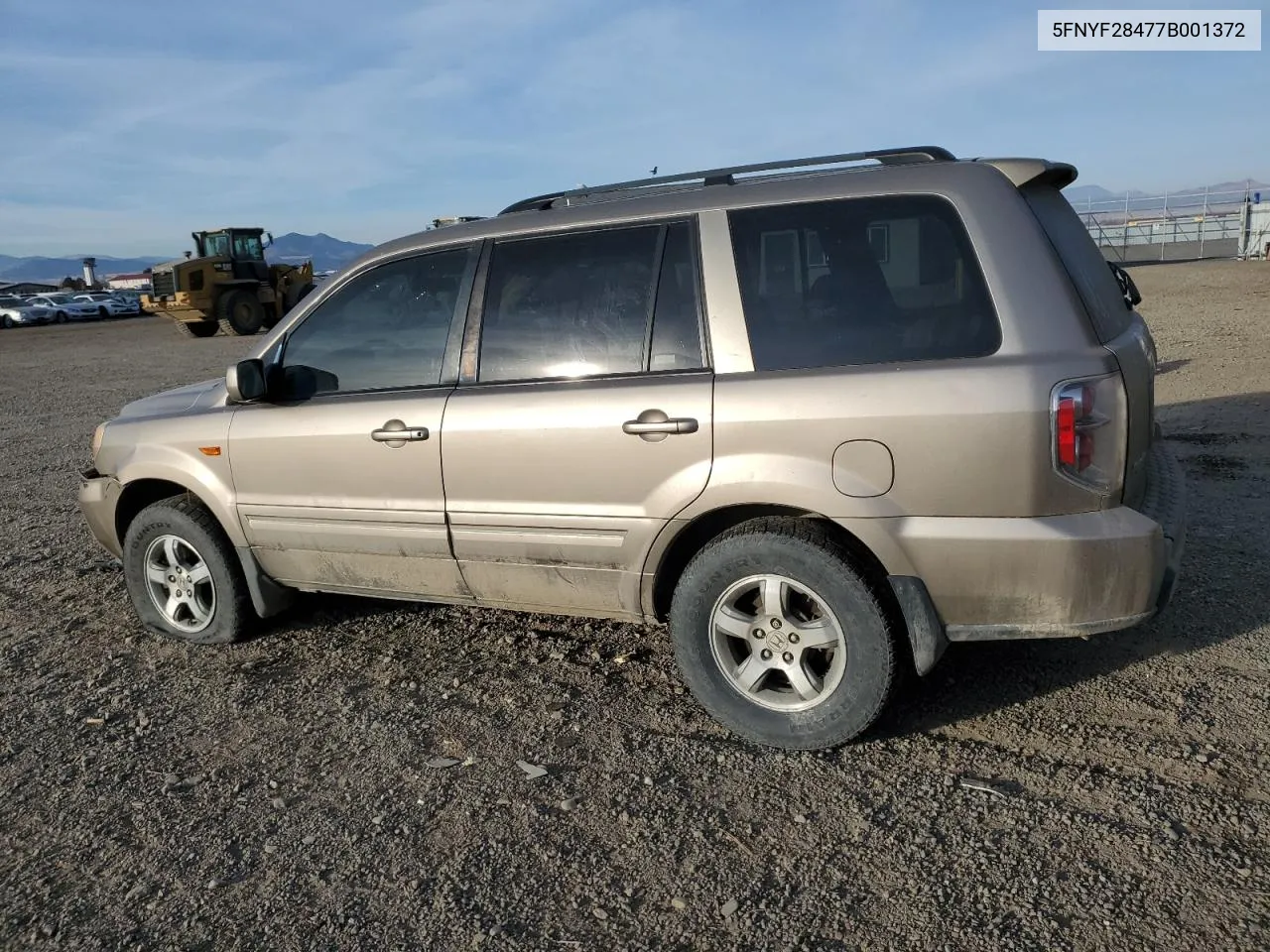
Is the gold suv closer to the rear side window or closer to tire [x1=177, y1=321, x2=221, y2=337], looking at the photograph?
the rear side window

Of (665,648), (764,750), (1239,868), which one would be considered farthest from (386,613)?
(1239,868)

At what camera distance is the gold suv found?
9.59 ft

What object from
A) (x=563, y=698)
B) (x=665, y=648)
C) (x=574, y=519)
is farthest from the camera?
(x=665, y=648)

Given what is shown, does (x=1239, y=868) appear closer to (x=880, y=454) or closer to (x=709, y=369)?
(x=880, y=454)

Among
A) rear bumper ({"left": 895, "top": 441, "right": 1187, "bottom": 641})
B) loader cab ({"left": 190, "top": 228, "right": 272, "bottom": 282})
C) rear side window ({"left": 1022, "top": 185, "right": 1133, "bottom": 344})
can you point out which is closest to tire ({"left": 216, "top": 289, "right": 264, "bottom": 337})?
loader cab ({"left": 190, "top": 228, "right": 272, "bottom": 282})

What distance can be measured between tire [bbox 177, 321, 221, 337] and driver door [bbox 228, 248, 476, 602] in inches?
1046

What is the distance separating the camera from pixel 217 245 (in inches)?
1141

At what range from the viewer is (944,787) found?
9.96ft

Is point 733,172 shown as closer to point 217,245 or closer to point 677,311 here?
point 677,311

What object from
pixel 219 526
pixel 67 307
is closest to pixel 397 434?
pixel 219 526

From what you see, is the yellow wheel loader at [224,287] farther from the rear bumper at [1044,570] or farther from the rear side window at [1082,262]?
A: the rear bumper at [1044,570]

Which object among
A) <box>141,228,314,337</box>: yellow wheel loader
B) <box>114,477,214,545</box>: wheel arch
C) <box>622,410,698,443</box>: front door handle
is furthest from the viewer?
<box>141,228,314,337</box>: yellow wheel loader

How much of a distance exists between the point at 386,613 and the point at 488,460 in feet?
5.18

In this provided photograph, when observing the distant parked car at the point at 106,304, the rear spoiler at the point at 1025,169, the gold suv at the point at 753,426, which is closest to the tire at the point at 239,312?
the distant parked car at the point at 106,304
